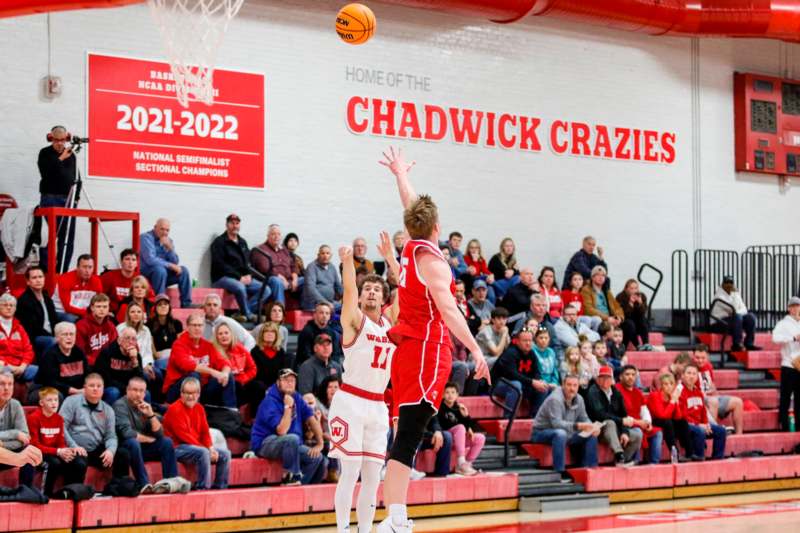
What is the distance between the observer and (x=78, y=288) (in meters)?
12.5

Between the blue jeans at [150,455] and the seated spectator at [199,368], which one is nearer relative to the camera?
the blue jeans at [150,455]

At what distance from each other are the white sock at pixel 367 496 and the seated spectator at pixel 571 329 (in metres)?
7.56

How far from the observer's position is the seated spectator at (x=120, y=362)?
11117mm

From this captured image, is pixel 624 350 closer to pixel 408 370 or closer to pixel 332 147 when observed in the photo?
pixel 332 147

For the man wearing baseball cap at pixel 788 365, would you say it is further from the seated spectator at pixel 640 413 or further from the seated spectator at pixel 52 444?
the seated spectator at pixel 52 444

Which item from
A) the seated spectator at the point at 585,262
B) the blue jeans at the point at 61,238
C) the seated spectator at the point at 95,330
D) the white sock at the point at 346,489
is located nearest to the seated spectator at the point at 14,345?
the seated spectator at the point at 95,330

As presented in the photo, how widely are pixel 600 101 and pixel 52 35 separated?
9238 mm

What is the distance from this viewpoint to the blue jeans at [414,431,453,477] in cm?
1218

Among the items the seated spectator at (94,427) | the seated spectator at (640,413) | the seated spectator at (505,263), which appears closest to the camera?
the seated spectator at (94,427)

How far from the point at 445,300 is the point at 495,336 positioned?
28.1 ft

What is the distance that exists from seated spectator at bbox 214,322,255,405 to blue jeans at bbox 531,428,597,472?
3.39 m

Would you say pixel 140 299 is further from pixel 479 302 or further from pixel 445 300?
pixel 445 300

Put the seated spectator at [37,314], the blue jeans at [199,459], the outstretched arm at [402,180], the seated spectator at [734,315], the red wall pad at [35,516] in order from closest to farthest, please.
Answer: the outstretched arm at [402,180] → the red wall pad at [35,516] → the blue jeans at [199,459] → the seated spectator at [37,314] → the seated spectator at [734,315]

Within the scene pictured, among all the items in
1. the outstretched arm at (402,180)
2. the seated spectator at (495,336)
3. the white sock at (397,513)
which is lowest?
the white sock at (397,513)
